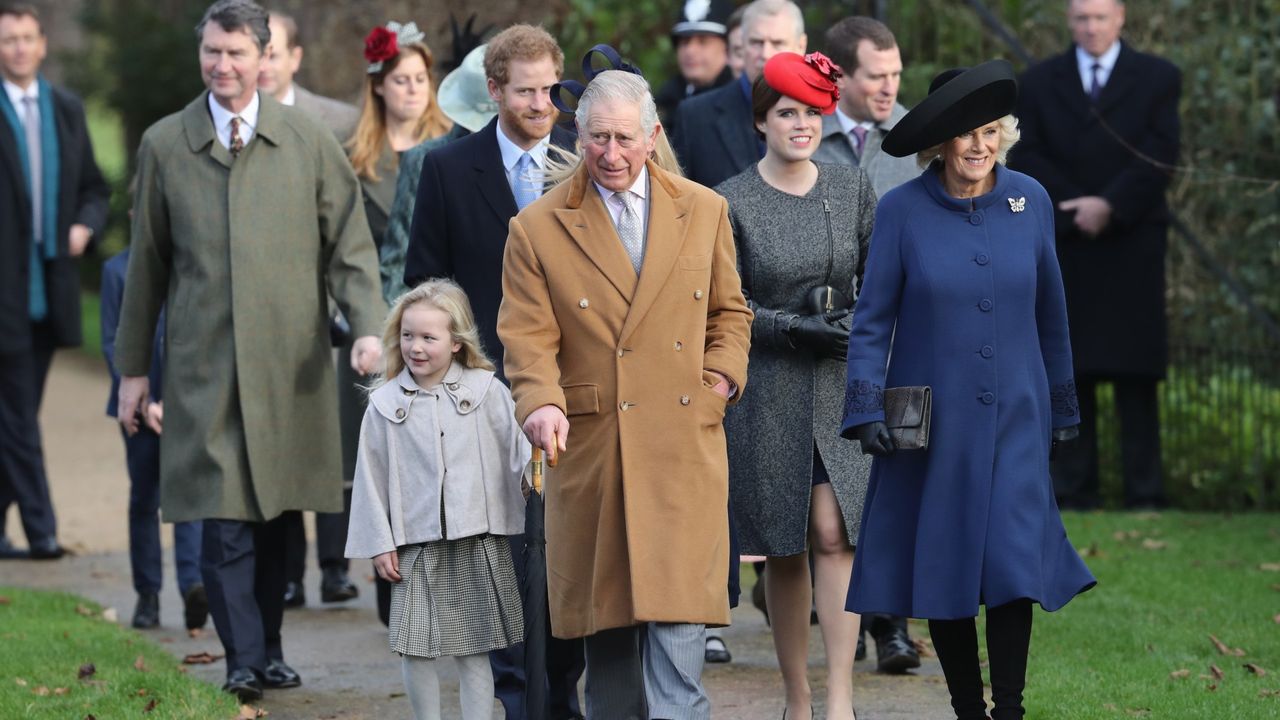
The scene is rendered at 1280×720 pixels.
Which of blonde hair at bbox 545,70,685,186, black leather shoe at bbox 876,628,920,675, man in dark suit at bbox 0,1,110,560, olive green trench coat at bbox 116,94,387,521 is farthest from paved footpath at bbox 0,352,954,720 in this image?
blonde hair at bbox 545,70,685,186

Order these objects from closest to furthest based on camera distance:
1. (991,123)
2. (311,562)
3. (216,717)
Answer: (991,123)
(216,717)
(311,562)

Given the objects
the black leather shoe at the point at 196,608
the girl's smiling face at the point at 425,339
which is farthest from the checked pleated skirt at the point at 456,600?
the black leather shoe at the point at 196,608

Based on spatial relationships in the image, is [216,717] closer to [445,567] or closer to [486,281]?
[445,567]

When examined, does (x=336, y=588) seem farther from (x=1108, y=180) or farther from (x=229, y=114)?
(x=1108, y=180)

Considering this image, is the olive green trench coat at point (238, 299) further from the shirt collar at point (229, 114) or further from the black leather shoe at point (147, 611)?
the black leather shoe at point (147, 611)

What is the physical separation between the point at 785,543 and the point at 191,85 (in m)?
15.7

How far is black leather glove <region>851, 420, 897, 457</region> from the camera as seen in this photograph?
552 centimetres

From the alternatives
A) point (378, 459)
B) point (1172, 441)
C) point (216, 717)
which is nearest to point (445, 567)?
point (378, 459)

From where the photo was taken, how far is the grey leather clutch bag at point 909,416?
217 inches

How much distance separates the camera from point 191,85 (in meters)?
20.8

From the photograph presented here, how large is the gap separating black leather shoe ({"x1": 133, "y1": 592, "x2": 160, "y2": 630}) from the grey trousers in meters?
3.57

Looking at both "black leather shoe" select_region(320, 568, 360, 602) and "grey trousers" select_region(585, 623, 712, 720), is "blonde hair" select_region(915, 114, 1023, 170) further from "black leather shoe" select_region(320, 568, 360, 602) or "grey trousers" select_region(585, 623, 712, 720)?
"black leather shoe" select_region(320, 568, 360, 602)

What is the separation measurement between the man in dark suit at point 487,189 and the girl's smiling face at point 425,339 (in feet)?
2.11

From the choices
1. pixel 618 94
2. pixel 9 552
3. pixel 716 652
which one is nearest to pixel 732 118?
pixel 716 652
